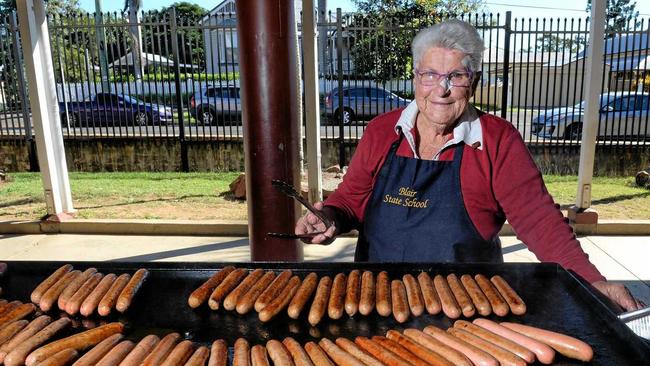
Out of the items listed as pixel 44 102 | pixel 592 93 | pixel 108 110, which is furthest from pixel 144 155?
pixel 592 93

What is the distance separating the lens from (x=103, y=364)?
1648mm

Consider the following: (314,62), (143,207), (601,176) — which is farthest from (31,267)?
(601,176)

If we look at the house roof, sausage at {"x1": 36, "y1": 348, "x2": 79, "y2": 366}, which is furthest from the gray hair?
the house roof

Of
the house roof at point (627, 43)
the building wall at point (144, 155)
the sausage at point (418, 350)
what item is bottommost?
the building wall at point (144, 155)

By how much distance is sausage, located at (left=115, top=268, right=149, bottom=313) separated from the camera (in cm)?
203

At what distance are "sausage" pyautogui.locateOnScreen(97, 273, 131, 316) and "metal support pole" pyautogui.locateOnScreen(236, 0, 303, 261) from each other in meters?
1.91

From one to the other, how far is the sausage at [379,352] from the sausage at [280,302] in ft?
1.19

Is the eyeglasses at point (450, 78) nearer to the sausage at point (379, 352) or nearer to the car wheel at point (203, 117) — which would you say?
the sausage at point (379, 352)

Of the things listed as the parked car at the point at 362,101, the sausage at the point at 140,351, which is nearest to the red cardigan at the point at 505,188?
the sausage at the point at 140,351

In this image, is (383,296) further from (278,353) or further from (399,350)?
(278,353)

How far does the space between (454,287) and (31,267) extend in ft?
6.89

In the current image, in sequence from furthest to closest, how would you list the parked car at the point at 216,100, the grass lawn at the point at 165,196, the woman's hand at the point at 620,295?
1. the parked car at the point at 216,100
2. the grass lawn at the point at 165,196
3. the woman's hand at the point at 620,295

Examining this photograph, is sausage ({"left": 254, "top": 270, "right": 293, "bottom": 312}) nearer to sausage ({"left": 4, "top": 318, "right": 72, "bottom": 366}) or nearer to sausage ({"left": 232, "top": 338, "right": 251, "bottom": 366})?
sausage ({"left": 232, "top": 338, "right": 251, "bottom": 366})

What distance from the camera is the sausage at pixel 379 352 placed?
1.65 meters
